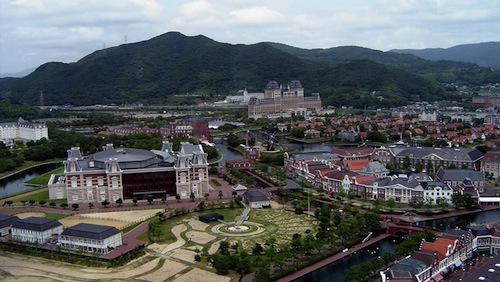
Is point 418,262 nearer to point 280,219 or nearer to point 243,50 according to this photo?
point 280,219

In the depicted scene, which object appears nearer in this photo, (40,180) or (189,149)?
(189,149)

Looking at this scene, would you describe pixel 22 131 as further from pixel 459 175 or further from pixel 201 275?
pixel 459 175

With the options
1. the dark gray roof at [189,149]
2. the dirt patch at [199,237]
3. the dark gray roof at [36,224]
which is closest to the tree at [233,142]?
the dark gray roof at [189,149]

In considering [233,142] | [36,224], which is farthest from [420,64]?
[36,224]

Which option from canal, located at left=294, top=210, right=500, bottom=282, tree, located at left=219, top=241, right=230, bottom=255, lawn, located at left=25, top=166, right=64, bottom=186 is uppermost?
lawn, located at left=25, top=166, right=64, bottom=186

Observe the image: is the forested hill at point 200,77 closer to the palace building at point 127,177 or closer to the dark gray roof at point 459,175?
the dark gray roof at point 459,175

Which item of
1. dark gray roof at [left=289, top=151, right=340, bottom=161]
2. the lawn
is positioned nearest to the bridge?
dark gray roof at [left=289, top=151, right=340, bottom=161]

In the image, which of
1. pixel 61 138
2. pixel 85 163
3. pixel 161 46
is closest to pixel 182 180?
pixel 85 163

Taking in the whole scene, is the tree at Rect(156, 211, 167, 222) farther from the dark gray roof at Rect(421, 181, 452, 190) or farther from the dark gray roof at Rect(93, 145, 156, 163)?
the dark gray roof at Rect(421, 181, 452, 190)
